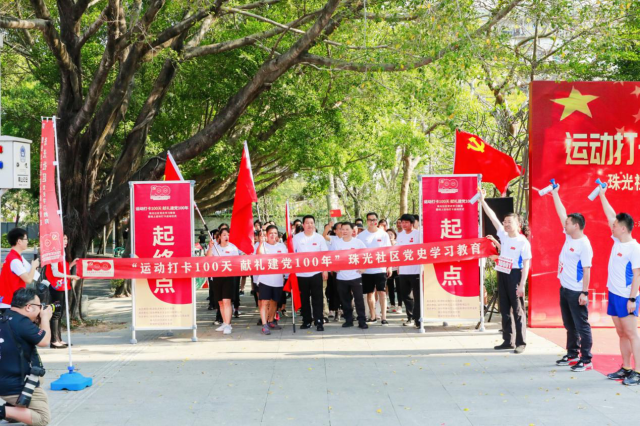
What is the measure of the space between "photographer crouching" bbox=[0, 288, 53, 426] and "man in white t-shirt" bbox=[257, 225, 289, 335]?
5.32 m

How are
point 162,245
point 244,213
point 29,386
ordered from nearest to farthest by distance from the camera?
1. point 29,386
2. point 162,245
3. point 244,213

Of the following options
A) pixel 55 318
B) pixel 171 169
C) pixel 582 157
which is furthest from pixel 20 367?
pixel 582 157

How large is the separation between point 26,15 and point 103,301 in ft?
23.2

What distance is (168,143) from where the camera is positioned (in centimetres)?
1992

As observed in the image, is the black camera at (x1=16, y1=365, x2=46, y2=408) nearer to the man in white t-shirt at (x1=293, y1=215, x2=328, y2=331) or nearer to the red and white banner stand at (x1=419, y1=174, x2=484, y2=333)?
the man in white t-shirt at (x1=293, y1=215, x2=328, y2=331)

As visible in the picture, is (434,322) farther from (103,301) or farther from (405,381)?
(103,301)

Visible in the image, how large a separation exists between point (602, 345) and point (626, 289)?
2.66 m

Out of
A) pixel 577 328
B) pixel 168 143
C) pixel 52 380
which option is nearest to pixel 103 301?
pixel 168 143

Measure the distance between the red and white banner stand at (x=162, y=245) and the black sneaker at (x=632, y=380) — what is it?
622 cm

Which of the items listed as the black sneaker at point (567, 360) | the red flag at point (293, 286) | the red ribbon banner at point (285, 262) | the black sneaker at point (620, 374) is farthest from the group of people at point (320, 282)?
the black sneaker at point (620, 374)

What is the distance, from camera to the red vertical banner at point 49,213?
8.16m

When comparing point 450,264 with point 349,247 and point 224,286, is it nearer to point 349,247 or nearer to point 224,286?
point 349,247

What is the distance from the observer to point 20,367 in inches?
230

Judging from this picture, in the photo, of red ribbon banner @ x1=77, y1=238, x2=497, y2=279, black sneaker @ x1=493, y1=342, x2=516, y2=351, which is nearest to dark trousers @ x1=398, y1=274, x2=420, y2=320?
red ribbon banner @ x1=77, y1=238, x2=497, y2=279
